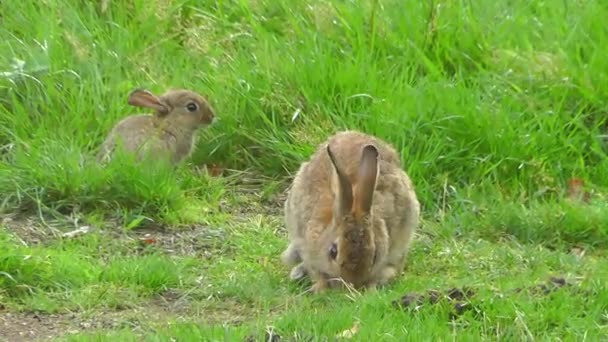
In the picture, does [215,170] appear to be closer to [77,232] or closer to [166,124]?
[166,124]

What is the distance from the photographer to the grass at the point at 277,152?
658cm

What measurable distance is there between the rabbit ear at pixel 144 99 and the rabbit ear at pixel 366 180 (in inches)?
79.4

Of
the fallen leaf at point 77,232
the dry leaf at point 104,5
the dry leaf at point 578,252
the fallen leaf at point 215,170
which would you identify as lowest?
the fallen leaf at point 215,170

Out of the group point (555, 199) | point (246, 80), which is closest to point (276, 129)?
point (246, 80)

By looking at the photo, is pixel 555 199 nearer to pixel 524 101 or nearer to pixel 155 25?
pixel 524 101

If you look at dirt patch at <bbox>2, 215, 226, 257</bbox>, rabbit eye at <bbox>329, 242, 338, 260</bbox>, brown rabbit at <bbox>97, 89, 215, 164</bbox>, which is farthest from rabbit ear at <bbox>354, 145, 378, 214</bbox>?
brown rabbit at <bbox>97, 89, 215, 164</bbox>

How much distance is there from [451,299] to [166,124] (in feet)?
9.18

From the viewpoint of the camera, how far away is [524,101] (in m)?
8.30

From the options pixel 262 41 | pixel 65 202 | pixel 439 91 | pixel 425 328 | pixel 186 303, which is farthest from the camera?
pixel 262 41

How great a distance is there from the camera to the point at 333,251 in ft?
21.6

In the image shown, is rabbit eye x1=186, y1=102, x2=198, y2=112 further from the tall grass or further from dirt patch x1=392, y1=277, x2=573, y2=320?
dirt patch x1=392, y1=277, x2=573, y2=320

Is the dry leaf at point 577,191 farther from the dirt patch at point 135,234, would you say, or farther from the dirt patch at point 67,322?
the dirt patch at point 67,322

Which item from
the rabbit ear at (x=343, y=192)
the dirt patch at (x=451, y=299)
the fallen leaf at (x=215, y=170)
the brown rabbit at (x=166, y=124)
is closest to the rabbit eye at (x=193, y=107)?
the brown rabbit at (x=166, y=124)

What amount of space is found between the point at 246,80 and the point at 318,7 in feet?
2.38
